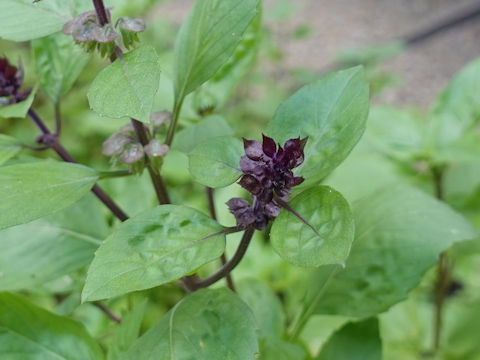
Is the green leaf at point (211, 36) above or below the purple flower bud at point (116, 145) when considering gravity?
above

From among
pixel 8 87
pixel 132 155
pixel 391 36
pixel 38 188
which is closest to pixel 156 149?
pixel 132 155

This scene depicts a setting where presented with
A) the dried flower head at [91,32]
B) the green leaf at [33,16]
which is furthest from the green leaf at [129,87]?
the green leaf at [33,16]

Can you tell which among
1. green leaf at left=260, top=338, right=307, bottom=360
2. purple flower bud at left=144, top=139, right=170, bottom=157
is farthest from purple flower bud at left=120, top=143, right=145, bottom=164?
green leaf at left=260, top=338, right=307, bottom=360

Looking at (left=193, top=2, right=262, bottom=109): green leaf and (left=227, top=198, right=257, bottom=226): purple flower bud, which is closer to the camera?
(left=227, top=198, right=257, bottom=226): purple flower bud

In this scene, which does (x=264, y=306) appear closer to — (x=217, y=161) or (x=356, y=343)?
(x=356, y=343)

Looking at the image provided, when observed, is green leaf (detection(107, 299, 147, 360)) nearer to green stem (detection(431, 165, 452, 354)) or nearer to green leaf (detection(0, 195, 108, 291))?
green leaf (detection(0, 195, 108, 291))

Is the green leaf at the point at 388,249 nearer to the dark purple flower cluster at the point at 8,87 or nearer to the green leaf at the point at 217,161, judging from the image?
the green leaf at the point at 217,161
